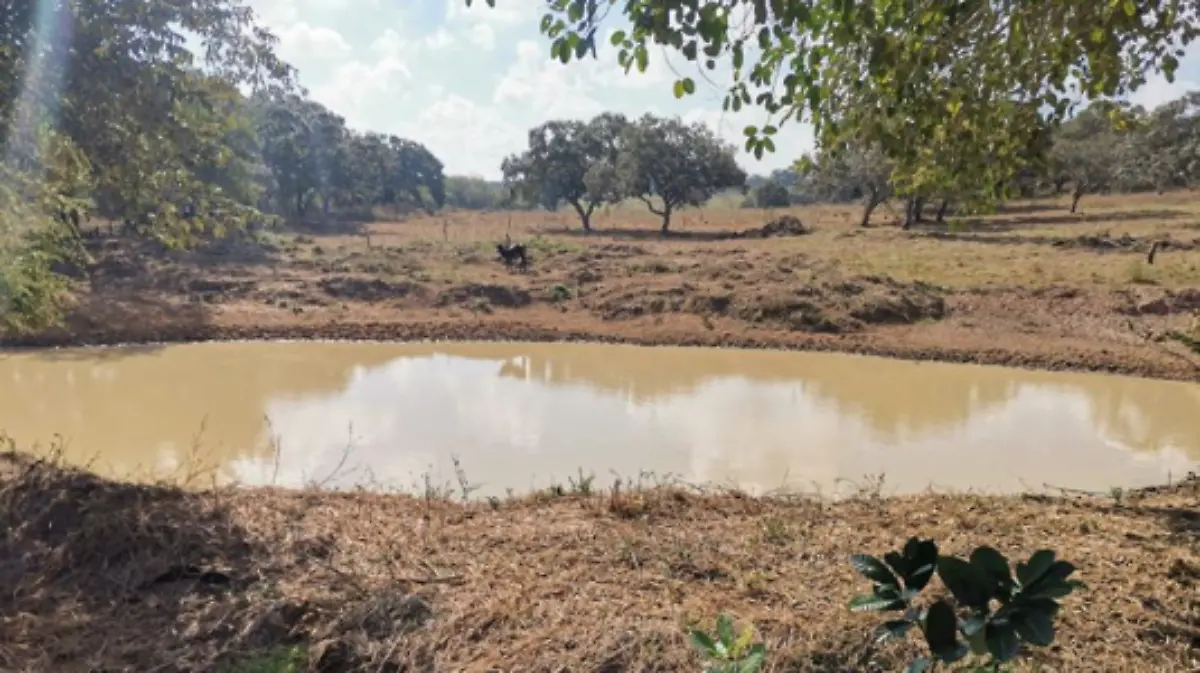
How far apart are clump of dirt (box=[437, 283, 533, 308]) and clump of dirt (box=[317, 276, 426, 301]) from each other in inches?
27.5

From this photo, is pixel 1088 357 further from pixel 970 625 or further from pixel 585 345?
pixel 970 625

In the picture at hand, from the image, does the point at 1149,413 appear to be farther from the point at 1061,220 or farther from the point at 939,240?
the point at 1061,220

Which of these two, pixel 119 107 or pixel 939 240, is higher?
pixel 119 107

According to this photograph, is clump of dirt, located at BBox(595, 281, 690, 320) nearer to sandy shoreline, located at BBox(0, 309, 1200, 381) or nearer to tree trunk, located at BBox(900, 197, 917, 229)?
sandy shoreline, located at BBox(0, 309, 1200, 381)

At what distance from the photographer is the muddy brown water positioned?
8.42 m

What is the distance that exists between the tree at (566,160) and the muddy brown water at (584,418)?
24751mm

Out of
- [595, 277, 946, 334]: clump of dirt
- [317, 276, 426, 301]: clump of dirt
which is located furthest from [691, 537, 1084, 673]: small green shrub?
[317, 276, 426, 301]: clump of dirt

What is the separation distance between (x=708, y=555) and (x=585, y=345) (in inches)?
497

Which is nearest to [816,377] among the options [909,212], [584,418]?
[584,418]

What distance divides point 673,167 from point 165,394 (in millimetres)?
26645

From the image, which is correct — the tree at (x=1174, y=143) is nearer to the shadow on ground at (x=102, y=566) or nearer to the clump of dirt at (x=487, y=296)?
the clump of dirt at (x=487, y=296)

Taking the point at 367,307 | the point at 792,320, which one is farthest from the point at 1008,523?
the point at 367,307

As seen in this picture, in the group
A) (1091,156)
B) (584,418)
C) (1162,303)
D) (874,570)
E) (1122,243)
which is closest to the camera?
(874,570)

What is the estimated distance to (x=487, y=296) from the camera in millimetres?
19031
